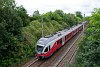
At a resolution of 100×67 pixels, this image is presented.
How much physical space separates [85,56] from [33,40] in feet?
69.3

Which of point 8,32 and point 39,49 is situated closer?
point 8,32

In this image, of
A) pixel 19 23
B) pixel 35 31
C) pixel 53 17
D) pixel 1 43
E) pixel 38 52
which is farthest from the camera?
pixel 53 17

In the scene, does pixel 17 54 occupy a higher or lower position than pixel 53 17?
lower

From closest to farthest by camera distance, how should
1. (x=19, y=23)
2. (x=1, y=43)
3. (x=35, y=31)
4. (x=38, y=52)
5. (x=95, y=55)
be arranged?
(x=95, y=55) → (x=1, y=43) → (x=19, y=23) → (x=38, y=52) → (x=35, y=31)

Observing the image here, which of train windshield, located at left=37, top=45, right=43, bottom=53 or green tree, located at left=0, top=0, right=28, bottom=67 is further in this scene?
train windshield, located at left=37, top=45, right=43, bottom=53

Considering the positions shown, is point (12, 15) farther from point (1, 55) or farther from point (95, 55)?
point (95, 55)

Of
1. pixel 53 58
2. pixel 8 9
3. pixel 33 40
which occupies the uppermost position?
pixel 8 9

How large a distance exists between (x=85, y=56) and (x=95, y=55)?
0.86 m

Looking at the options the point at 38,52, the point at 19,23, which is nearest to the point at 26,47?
the point at 38,52

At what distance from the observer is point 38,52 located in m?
26.4

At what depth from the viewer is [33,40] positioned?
32812 millimetres

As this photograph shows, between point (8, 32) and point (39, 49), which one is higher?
point (8, 32)

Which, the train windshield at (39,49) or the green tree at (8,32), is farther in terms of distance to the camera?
the train windshield at (39,49)

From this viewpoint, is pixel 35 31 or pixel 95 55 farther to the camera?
pixel 35 31
